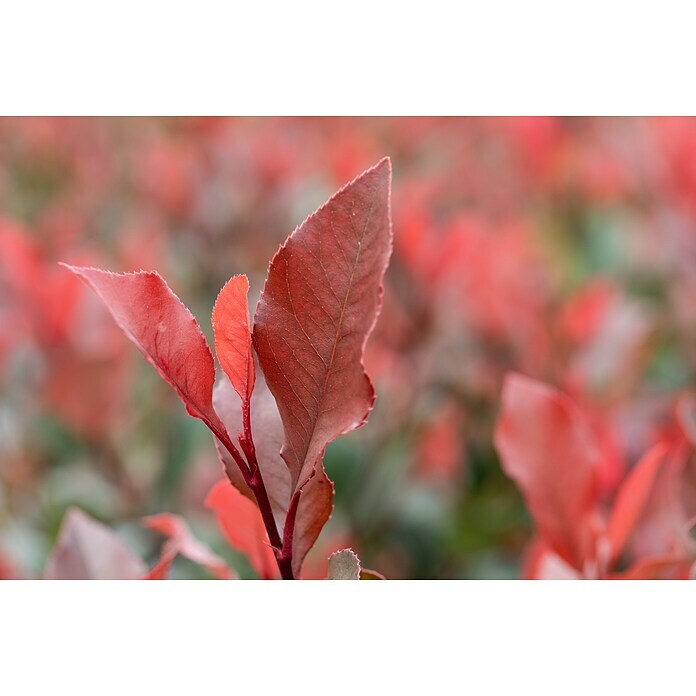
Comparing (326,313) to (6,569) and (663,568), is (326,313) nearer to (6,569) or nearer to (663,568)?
(663,568)

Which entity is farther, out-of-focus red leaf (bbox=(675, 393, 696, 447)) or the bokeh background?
the bokeh background

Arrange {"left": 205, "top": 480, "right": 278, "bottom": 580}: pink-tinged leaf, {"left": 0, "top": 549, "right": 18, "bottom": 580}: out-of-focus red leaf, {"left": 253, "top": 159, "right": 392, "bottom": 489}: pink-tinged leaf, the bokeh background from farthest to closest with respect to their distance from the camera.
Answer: the bokeh background → {"left": 0, "top": 549, "right": 18, "bottom": 580}: out-of-focus red leaf → {"left": 205, "top": 480, "right": 278, "bottom": 580}: pink-tinged leaf → {"left": 253, "top": 159, "right": 392, "bottom": 489}: pink-tinged leaf

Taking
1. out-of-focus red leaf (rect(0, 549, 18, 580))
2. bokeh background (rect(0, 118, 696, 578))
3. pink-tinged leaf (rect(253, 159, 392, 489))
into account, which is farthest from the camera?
bokeh background (rect(0, 118, 696, 578))

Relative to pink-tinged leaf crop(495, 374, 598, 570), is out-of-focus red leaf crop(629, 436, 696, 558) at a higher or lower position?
lower

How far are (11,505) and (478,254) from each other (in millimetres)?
538

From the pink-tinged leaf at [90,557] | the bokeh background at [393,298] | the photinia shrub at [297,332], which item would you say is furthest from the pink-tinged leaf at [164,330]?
the bokeh background at [393,298]

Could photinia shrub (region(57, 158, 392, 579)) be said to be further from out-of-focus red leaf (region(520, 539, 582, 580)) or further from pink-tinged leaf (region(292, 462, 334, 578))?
out-of-focus red leaf (region(520, 539, 582, 580))

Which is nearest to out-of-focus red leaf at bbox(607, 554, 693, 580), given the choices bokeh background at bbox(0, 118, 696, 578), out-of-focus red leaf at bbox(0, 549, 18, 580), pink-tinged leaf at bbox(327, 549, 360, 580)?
pink-tinged leaf at bbox(327, 549, 360, 580)

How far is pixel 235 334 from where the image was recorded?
0.72ft

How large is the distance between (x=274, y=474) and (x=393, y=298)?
2.12ft

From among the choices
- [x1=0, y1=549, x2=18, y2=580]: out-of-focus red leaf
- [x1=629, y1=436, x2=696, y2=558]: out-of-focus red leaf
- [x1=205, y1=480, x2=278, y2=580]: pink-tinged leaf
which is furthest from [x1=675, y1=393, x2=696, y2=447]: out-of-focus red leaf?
[x1=0, y1=549, x2=18, y2=580]: out-of-focus red leaf

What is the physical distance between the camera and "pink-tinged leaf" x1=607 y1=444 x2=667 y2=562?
35 centimetres

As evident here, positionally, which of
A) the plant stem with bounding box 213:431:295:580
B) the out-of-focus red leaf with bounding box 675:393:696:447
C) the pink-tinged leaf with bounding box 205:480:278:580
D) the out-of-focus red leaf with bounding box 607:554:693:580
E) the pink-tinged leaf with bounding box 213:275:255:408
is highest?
the pink-tinged leaf with bounding box 213:275:255:408

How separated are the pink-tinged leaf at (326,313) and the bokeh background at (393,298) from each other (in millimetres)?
403
